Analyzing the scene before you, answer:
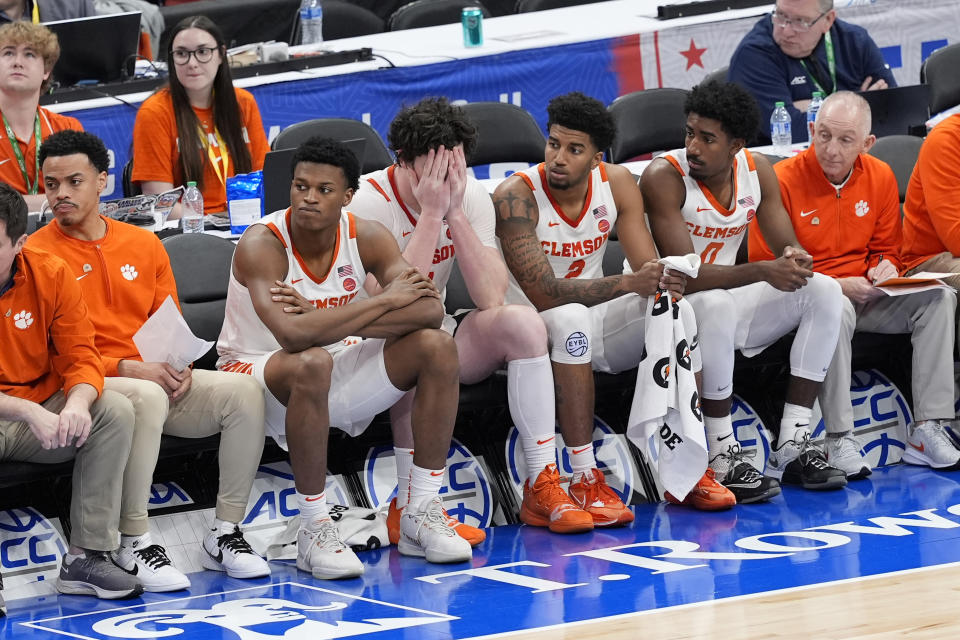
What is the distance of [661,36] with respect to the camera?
8039mm

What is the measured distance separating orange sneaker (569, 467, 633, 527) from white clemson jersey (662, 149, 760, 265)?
3.20 ft

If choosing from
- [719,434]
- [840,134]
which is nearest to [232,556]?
[719,434]

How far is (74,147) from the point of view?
476cm

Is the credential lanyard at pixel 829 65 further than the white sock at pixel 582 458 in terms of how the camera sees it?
Yes

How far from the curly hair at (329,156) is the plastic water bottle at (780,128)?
245cm

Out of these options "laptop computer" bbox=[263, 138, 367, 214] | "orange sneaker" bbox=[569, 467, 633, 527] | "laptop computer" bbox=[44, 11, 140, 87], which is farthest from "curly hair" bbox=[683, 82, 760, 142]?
"laptop computer" bbox=[44, 11, 140, 87]

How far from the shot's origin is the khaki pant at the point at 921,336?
5.52 m

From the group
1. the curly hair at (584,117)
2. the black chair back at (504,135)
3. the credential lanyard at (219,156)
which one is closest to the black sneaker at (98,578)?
the curly hair at (584,117)

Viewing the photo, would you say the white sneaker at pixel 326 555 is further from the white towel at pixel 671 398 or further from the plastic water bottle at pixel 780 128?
the plastic water bottle at pixel 780 128

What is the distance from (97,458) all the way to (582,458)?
5.23 ft

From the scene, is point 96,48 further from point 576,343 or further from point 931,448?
point 931,448

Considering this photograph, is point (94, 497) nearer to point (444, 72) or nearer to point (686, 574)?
point (686, 574)

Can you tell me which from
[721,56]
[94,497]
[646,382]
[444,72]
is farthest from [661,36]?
[94,497]

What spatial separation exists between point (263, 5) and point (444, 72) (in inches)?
106
